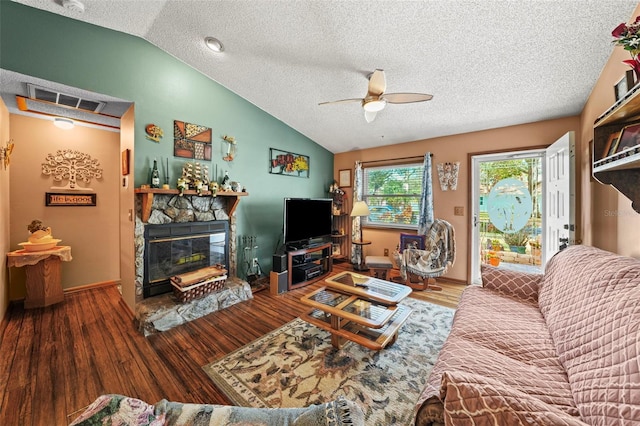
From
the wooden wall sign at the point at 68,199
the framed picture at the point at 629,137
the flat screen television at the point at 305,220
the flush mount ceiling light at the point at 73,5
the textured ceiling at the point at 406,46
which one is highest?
the flush mount ceiling light at the point at 73,5

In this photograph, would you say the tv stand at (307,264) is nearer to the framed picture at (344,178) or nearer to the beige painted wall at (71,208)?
the framed picture at (344,178)

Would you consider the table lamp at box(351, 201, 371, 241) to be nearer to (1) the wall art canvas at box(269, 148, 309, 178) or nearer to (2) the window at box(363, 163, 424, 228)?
(2) the window at box(363, 163, 424, 228)

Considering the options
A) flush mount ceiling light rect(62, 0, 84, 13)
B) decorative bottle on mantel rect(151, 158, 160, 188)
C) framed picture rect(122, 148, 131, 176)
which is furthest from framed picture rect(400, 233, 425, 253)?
flush mount ceiling light rect(62, 0, 84, 13)

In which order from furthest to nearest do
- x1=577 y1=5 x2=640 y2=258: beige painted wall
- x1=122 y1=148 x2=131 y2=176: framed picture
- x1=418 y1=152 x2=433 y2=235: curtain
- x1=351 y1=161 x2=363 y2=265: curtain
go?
x1=351 y1=161 x2=363 y2=265: curtain < x1=418 y1=152 x2=433 y2=235: curtain < x1=122 y1=148 x2=131 y2=176: framed picture < x1=577 y1=5 x2=640 y2=258: beige painted wall

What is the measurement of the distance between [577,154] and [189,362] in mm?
4579

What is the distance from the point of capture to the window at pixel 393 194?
422cm

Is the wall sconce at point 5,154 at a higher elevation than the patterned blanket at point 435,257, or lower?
higher

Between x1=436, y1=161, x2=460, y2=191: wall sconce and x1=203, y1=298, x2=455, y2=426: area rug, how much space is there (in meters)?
2.29

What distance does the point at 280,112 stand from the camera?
147 inches

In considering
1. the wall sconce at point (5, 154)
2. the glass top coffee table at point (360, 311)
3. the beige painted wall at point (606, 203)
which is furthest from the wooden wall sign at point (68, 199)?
the beige painted wall at point (606, 203)

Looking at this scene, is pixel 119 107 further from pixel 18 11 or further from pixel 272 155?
pixel 272 155

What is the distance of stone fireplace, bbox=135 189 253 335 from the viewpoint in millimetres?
2477

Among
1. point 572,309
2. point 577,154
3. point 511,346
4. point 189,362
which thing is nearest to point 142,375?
point 189,362

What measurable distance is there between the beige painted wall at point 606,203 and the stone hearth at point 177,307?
361 centimetres
